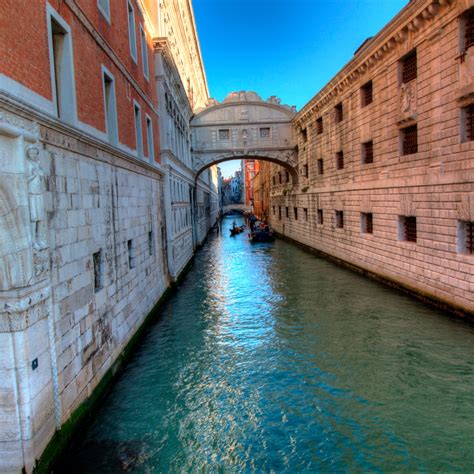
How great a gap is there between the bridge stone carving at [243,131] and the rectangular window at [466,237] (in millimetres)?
17191

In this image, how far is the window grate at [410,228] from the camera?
11901 millimetres

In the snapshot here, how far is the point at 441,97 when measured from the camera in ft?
32.8

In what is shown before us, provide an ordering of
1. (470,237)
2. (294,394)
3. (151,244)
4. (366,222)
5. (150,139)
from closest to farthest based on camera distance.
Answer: (294,394) < (470,237) < (151,244) < (150,139) < (366,222)

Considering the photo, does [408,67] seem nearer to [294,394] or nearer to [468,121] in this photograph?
[468,121]

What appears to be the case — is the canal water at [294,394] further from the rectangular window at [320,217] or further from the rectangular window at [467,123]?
the rectangular window at [320,217]

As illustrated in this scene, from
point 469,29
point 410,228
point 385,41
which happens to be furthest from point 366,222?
point 469,29

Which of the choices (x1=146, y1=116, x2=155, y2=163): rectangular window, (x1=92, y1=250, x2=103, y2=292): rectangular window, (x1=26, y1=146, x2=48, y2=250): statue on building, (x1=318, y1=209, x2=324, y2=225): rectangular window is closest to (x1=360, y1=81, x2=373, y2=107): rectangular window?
(x1=318, y1=209, x2=324, y2=225): rectangular window

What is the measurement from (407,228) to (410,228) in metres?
0.17

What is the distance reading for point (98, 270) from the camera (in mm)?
6773

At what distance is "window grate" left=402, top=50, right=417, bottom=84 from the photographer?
11.5m

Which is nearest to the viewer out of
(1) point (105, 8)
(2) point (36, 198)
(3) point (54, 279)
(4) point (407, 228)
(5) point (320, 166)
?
(2) point (36, 198)

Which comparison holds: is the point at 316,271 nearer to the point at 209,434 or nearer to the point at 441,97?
the point at 441,97

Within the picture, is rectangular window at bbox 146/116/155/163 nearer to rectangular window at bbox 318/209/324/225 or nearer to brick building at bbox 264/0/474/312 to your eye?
brick building at bbox 264/0/474/312

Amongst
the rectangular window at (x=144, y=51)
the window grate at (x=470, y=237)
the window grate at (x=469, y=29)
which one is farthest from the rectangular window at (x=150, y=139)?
the window grate at (x=470, y=237)
